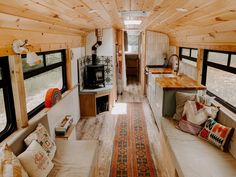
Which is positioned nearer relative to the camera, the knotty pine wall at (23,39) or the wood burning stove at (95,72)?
the knotty pine wall at (23,39)

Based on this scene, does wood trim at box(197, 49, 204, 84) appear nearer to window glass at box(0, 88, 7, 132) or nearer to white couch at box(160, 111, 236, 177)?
white couch at box(160, 111, 236, 177)

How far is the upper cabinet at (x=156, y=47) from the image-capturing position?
6.09 meters

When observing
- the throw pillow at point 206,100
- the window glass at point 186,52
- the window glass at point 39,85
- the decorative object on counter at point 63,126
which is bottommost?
the decorative object on counter at point 63,126

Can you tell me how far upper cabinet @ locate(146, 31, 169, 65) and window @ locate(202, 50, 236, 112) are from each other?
8.99 ft

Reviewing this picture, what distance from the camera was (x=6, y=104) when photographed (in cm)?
211

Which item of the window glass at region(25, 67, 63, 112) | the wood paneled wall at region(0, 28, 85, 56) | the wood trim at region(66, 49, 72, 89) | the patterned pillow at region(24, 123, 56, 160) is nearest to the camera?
the wood paneled wall at region(0, 28, 85, 56)

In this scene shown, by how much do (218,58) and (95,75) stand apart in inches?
108

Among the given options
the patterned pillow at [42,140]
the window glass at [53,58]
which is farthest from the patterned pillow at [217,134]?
the window glass at [53,58]

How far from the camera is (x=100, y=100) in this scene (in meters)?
5.01

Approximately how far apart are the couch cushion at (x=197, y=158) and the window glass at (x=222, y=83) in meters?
0.89

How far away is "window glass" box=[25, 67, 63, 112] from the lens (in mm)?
2846

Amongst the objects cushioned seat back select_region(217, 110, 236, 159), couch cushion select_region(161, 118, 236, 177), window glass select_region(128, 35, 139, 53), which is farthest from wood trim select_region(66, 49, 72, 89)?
window glass select_region(128, 35, 139, 53)

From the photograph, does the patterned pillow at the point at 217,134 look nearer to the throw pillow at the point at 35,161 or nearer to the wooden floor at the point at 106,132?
the wooden floor at the point at 106,132

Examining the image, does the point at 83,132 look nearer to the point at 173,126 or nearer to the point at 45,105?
the point at 45,105
